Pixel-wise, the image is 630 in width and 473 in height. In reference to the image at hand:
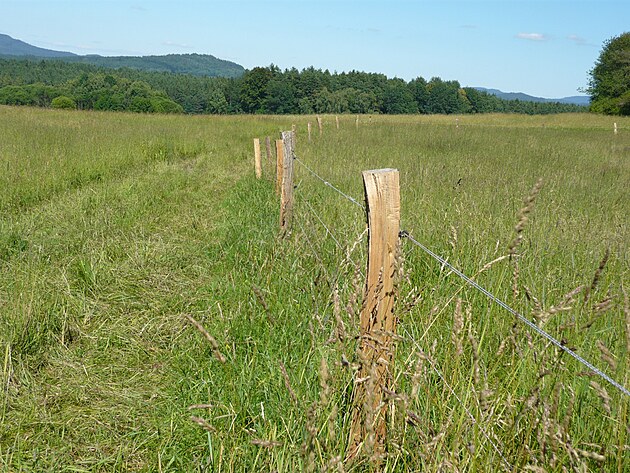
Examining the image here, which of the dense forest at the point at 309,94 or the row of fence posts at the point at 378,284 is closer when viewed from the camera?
the row of fence posts at the point at 378,284

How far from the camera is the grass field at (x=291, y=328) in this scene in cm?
153

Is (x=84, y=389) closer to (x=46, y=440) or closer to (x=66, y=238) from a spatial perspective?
(x=46, y=440)

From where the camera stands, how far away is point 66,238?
17.6 ft

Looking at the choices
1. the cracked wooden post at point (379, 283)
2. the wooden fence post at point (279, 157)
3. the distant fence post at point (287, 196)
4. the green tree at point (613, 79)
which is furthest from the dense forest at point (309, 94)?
the cracked wooden post at point (379, 283)

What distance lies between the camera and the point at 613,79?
5825 centimetres

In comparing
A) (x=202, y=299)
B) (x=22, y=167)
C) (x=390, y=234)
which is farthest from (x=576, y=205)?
(x=22, y=167)

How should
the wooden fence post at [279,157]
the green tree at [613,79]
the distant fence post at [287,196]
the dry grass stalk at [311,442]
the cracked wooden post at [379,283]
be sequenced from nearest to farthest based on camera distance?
the dry grass stalk at [311,442]
the cracked wooden post at [379,283]
the distant fence post at [287,196]
the wooden fence post at [279,157]
the green tree at [613,79]

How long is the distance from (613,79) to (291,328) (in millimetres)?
69002

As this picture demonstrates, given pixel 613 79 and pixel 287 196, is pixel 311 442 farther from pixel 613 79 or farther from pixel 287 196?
pixel 613 79

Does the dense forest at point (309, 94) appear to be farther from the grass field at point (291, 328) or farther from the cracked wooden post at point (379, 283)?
the cracked wooden post at point (379, 283)

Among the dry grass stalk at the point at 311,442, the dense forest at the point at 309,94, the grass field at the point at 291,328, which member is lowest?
the grass field at the point at 291,328

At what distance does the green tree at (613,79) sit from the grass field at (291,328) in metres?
53.2

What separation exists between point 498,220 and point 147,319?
10.3 feet

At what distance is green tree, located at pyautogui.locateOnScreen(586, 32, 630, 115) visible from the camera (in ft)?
171
